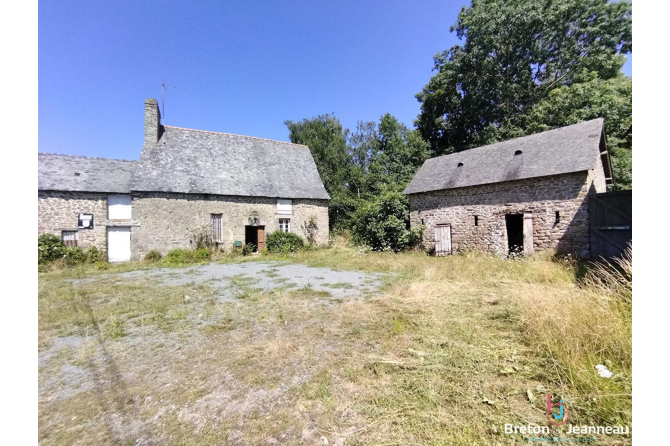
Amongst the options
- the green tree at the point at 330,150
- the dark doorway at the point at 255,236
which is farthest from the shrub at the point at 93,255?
the green tree at the point at 330,150

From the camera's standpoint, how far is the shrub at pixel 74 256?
11.4 m

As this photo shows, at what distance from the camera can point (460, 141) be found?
2244 centimetres

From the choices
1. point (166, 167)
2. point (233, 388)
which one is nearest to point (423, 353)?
point (233, 388)

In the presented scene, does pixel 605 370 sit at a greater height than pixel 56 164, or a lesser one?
lesser

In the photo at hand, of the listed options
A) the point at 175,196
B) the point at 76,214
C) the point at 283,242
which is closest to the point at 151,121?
the point at 175,196

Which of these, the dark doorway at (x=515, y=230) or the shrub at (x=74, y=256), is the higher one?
the dark doorway at (x=515, y=230)

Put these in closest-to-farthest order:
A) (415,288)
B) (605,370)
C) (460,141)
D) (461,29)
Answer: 1. (605,370)
2. (415,288)
3. (461,29)
4. (460,141)

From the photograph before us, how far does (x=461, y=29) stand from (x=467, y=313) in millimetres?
24012

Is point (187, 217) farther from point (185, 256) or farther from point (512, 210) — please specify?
point (512, 210)

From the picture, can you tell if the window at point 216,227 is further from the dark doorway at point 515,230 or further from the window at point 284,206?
the dark doorway at point 515,230

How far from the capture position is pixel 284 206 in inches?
619

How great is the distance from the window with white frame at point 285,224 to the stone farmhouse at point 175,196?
2.4 inches

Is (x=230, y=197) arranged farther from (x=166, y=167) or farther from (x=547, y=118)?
(x=547, y=118)

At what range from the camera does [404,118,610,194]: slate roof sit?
375 inches
